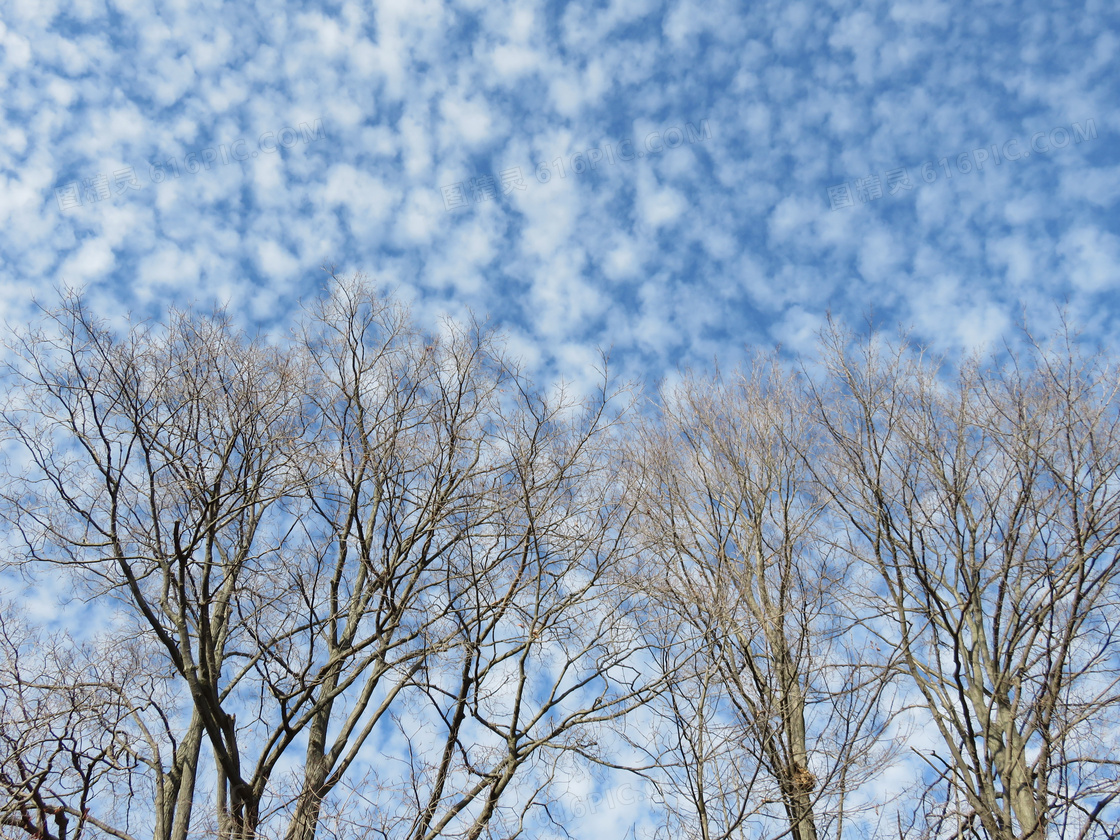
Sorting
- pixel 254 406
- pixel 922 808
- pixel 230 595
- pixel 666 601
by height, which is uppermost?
pixel 254 406

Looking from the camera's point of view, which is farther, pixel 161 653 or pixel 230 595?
pixel 161 653

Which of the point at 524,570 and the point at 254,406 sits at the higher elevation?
the point at 254,406

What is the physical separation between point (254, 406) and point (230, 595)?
237 centimetres

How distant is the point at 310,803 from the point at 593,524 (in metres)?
3.56

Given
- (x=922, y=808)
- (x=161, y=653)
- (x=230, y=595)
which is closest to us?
(x=922, y=808)

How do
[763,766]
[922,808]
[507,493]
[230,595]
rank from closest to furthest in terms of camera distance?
[763,766], [922,808], [507,493], [230,595]

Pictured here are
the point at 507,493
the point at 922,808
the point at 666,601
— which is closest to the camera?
the point at 922,808

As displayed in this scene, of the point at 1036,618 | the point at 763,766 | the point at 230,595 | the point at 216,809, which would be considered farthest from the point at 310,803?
the point at 1036,618

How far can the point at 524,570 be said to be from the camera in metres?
6.44

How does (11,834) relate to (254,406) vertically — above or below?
below

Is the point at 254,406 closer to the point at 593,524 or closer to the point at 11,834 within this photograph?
the point at 593,524

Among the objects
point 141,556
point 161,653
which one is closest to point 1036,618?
point 141,556

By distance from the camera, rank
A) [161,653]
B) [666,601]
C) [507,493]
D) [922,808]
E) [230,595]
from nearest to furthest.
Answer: [922,808] → [666,601] → [507,493] → [230,595] → [161,653]

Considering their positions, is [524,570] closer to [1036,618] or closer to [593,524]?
[593,524]
